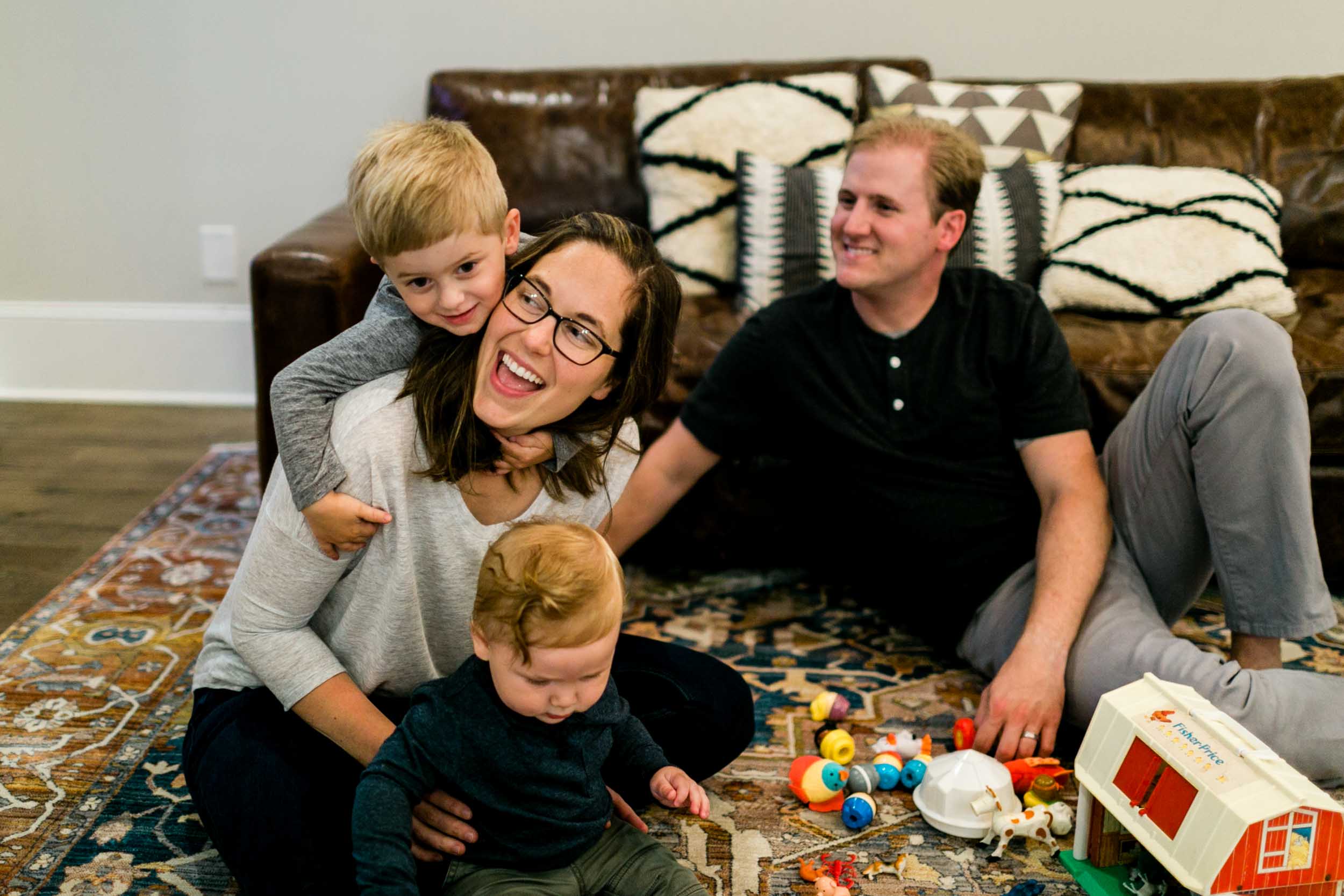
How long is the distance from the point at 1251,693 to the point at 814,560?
951 mm

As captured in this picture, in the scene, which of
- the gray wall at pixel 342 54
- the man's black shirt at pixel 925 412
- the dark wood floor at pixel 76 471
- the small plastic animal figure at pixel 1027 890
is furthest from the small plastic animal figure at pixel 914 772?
the gray wall at pixel 342 54

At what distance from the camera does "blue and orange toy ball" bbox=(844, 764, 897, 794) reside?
1.61 meters

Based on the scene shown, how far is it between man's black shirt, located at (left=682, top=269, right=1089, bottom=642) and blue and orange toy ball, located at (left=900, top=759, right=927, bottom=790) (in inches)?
13.7

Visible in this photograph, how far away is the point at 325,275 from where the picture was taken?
77.5 inches

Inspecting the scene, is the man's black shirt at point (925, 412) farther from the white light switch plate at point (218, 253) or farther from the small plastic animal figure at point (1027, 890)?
the white light switch plate at point (218, 253)

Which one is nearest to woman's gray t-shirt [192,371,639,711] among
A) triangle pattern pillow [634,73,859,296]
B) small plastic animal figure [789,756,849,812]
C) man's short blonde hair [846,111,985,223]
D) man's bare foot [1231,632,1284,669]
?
small plastic animal figure [789,756,849,812]

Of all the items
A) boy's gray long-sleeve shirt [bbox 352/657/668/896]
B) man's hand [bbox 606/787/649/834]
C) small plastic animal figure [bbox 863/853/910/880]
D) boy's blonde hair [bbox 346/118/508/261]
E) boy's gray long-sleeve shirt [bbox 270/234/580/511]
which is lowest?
small plastic animal figure [bbox 863/853/910/880]

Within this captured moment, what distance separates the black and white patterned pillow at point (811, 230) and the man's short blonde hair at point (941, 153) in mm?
514

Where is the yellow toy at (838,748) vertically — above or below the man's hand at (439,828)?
below

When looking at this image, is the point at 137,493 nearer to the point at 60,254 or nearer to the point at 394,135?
the point at 60,254

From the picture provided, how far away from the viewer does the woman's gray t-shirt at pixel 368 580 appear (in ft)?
4.14

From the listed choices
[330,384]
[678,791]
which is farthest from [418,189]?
[678,791]

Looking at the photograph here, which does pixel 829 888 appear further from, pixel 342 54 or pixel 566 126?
pixel 342 54

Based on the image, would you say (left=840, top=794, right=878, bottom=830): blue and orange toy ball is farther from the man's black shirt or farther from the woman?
the woman
